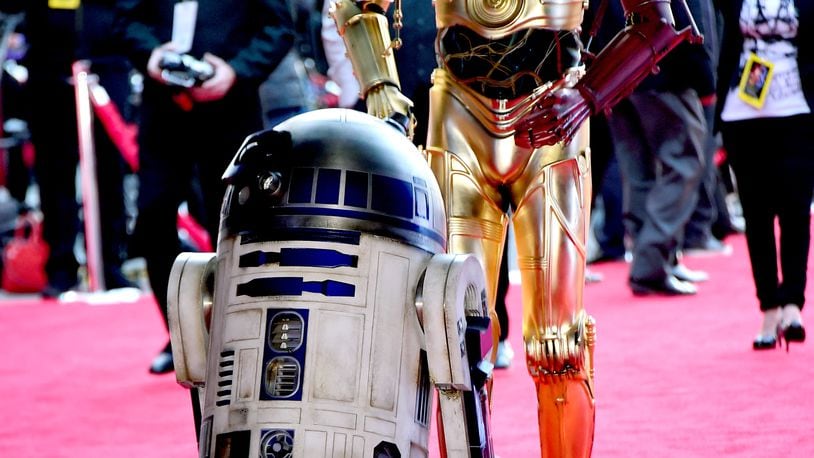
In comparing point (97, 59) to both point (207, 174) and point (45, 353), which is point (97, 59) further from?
point (207, 174)

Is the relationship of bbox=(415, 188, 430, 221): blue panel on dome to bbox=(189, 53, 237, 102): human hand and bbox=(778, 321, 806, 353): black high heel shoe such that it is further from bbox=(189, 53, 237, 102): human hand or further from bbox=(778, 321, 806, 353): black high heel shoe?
bbox=(778, 321, 806, 353): black high heel shoe

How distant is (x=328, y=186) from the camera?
2.38 m

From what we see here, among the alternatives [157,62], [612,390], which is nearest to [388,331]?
[612,390]

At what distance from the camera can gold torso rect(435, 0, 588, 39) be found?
312 centimetres

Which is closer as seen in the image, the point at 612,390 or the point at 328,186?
the point at 328,186

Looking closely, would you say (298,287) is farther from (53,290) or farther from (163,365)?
(53,290)

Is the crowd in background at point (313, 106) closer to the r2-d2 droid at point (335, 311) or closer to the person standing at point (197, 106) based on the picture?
the person standing at point (197, 106)

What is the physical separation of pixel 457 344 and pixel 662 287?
5.31 meters

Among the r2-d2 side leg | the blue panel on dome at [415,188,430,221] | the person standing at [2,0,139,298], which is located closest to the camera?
the blue panel on dome at [415,188,430,221]

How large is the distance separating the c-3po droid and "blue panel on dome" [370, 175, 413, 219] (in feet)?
2.07

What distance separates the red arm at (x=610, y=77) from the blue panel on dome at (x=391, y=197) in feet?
1.79

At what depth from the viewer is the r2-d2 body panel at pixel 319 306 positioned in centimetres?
232

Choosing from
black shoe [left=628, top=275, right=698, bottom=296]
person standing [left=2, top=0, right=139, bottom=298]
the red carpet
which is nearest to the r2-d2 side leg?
the red carpet

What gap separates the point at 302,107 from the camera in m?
6.89
